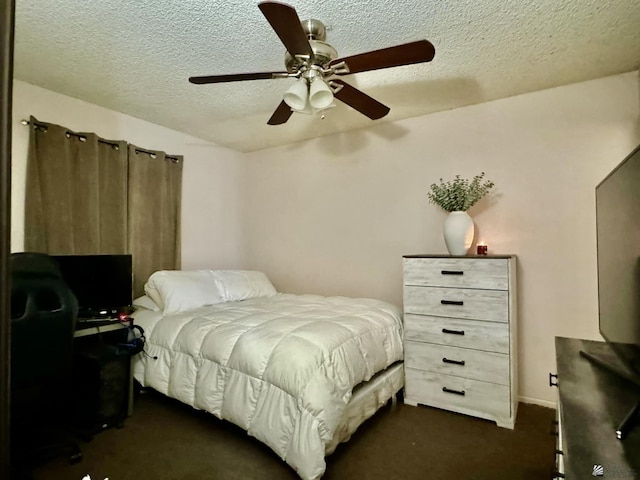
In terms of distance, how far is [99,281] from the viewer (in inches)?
98.7

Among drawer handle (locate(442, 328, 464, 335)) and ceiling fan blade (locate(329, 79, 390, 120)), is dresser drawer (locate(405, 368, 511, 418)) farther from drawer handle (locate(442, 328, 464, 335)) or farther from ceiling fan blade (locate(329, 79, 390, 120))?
ceiling fan blade (locate(329, 79, 390, 120))

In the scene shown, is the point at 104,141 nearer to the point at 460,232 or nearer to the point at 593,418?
the point at 460,232

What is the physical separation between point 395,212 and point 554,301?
137 centimetres

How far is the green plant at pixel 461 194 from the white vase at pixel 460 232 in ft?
0.24

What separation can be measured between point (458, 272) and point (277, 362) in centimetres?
134

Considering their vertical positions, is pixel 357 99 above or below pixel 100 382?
above

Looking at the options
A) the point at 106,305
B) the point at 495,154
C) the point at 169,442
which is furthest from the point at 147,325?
the point at 495,154

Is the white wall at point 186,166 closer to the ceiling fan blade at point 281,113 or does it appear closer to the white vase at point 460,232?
the ceiling fan blade at point 281,113

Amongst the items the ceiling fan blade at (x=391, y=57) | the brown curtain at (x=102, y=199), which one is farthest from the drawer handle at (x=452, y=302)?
the brown curtain at (x=102, y=199)

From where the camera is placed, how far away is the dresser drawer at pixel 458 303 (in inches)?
87.6

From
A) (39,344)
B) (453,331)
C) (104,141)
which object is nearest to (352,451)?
(453,331)

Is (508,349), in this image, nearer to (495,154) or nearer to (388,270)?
(388,270)

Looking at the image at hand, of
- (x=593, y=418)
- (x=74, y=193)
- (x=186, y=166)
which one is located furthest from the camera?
(x=186, y=166)

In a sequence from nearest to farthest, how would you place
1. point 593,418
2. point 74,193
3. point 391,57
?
point 593,418, point 391,57, point 74,193
